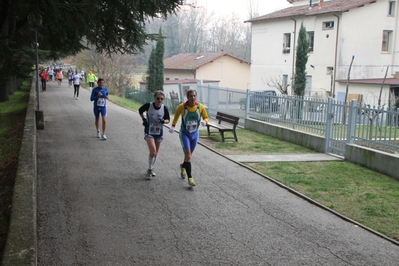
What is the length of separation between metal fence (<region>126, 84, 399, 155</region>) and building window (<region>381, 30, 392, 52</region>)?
21896 mm

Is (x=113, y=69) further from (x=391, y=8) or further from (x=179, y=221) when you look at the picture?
(x=179, y=221)

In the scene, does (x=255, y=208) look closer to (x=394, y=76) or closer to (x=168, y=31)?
(x=394, y=76)

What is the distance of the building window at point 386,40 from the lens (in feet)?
123

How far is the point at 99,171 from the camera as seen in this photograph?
9.73m

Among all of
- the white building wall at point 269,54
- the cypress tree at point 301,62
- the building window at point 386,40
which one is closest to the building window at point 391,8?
the building window at point 386,40

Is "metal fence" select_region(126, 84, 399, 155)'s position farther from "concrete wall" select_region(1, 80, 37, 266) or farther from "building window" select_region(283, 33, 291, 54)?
"building window" select_region(283, 33, 291, 54)

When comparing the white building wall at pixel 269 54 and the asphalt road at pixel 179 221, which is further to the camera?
the white building wall at pixel 269 54

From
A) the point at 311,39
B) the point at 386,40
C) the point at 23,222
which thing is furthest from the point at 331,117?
the point at 386,40

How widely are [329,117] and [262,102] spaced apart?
4704 mm

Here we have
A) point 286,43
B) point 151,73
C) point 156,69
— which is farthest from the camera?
point 286,43

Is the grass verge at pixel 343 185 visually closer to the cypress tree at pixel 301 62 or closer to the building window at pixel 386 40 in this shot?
the cypress tree at pixel 301 62

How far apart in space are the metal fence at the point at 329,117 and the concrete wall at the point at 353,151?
9.0 inches

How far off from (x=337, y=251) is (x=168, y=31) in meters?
85.8

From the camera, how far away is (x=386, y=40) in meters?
37.8
